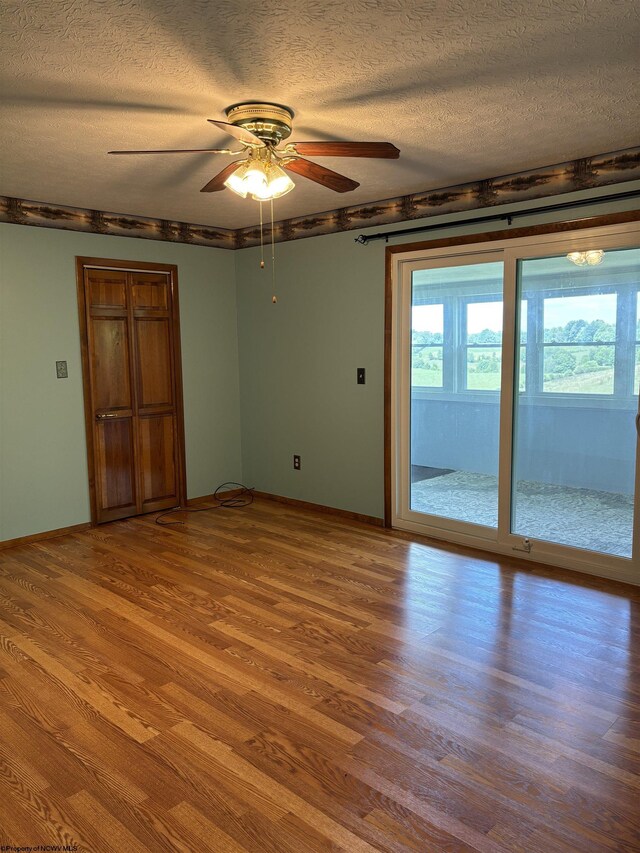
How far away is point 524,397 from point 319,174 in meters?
2.06

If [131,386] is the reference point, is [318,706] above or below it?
below

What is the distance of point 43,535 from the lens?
191 inches

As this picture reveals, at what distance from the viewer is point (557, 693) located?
263 cm

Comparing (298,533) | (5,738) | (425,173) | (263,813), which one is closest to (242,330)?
(298,533)

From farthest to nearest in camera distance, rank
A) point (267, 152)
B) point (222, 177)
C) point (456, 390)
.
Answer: point (456, 390)
point (222, 177)
point (267, 152)

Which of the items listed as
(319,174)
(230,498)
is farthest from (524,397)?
(230,498)

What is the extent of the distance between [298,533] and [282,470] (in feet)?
3.38

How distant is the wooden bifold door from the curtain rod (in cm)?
189

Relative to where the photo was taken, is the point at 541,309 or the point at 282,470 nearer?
the point at 541,309

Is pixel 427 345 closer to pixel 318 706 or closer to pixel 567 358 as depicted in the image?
pixel 567 358

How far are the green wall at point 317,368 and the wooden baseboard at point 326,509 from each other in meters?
0.05

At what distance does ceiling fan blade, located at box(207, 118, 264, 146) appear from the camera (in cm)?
259

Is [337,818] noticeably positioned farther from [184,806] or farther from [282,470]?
[282,470]

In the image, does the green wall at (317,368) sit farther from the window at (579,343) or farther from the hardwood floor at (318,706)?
the hardwood floor at (318,706)
